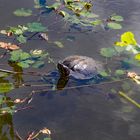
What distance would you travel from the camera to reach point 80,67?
3100mm

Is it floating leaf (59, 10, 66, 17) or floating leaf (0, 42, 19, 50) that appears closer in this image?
floating leaf (0, 42, 19, 50)

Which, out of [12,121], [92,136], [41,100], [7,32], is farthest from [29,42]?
[92,136]

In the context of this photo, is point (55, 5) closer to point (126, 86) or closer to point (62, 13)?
point (62, 13)

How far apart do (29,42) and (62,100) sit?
894mm

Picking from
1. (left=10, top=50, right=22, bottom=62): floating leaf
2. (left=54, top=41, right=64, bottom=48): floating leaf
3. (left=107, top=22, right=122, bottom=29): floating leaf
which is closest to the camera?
(left=10, top=50, right=22, bottom=62): floating leaf

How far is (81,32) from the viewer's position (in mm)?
3619

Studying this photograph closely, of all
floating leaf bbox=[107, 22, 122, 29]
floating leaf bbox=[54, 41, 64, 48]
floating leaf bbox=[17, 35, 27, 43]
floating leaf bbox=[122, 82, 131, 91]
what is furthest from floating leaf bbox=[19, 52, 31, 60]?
floating leaf bbox=[107, 22, 122, 29]

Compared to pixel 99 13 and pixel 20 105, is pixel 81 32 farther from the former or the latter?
pixel 20 105

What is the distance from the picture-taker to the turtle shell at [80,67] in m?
Result: 3.02

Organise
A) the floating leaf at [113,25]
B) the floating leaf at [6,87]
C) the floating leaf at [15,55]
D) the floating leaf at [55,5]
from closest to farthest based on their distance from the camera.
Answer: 1. the floating leaf at [6,87]
2. the floating leaf at [15,55]
3. the floating leaf at [113,25]
4. the floating leaf at [55,5]

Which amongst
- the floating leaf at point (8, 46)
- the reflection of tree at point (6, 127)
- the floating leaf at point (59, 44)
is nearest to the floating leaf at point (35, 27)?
the floating leaf at point (59, 44)

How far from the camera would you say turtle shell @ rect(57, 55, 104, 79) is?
302 cm

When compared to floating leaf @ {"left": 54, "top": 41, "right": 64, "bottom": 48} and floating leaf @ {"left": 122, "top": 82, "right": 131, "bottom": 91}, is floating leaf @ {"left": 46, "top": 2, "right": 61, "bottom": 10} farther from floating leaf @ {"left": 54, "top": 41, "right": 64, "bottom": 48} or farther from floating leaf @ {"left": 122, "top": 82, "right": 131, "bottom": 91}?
floating leaf @ {"left": 122, "top": 82, "right": 131, "bottom": 91}

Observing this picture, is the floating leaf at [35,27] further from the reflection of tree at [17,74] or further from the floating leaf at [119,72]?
the floating leaf at [119,72]
